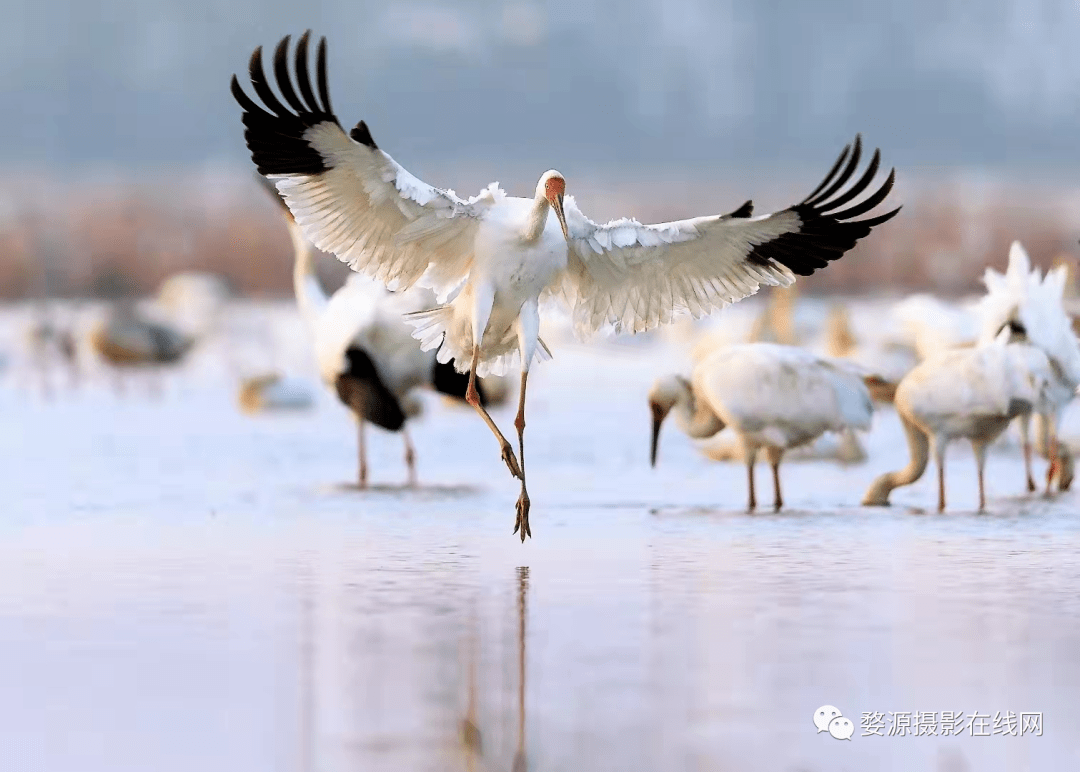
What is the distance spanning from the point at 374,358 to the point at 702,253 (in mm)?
3806

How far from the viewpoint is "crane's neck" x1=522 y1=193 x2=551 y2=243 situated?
8.81m

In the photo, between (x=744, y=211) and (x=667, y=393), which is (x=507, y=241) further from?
(x=667, y=393)

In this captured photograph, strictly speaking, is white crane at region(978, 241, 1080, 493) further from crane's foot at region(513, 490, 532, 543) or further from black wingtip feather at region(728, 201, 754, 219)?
crane's foot at region(513, 490, 532, 543)

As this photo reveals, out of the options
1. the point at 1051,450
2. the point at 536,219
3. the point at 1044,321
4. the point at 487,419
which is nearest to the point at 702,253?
the point at 536,219

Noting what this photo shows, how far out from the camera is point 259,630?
609 cm

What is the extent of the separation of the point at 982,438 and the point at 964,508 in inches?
18.0

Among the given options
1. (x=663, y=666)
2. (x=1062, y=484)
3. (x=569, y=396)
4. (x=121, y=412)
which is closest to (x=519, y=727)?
(x=663, y=666)

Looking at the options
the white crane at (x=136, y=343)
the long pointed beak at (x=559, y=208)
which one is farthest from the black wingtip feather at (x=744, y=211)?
the white crane at (x=136, y=343)

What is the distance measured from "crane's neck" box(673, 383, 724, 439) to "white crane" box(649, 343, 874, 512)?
635mm

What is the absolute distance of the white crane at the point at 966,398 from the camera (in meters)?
10.1

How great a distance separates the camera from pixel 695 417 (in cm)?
1134

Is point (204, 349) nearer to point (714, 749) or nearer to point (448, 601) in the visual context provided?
point (448, 601)

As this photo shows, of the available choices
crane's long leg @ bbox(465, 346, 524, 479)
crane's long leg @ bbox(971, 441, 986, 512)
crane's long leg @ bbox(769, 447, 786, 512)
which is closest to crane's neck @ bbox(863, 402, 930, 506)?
crane's long leg @ bbox(971, 441, 986, 512)

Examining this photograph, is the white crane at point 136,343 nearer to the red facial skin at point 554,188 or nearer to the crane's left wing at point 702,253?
the crane's left wing at point 702,253
